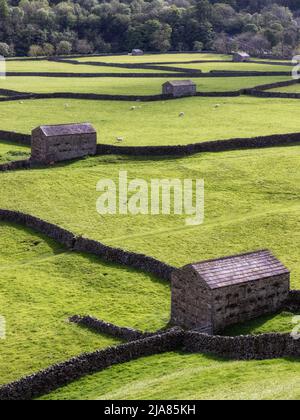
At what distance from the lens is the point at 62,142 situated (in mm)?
68062

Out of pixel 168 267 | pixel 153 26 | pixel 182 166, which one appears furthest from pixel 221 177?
pixel 153 26

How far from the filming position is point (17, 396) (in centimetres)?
2998

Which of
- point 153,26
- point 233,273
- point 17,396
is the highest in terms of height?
point 153,26

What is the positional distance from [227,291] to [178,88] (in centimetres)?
6539

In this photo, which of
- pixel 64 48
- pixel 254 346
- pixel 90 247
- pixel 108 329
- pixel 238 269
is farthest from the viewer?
pixel 64 48

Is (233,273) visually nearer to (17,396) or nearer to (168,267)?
(168,267)

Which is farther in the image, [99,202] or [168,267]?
[99,202]

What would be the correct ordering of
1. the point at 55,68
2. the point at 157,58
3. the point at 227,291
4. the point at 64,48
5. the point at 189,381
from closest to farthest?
the point at 189,381 < the point at 227,291 < the point at 55,68 < the point at 157,58 < the point at 64,48

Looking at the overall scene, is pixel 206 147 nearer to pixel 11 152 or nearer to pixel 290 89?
pixel 11 152

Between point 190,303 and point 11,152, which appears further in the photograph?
point 11,152

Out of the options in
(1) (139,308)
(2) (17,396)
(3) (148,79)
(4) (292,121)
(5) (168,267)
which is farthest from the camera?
(3) (148,79)

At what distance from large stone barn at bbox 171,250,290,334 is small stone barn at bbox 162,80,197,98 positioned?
205ft

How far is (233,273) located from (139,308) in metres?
5.48

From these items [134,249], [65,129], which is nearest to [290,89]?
[65,129]
